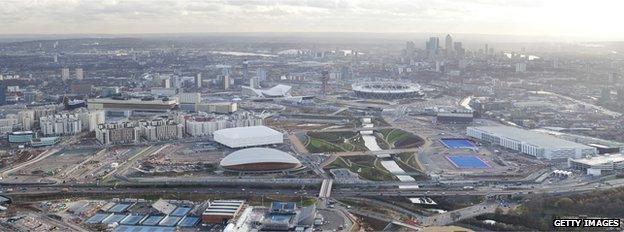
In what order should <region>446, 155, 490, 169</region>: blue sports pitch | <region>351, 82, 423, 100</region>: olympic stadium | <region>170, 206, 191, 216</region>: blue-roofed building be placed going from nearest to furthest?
<region>170, 206, 191, 216</region>: blue-roofed building
<region>446, 155, 490, 169</region>: blue sports pitch
<region>351, 82, 423, 100</region>: olympic stadium

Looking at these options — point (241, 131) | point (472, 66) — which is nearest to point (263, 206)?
point (241, 131)

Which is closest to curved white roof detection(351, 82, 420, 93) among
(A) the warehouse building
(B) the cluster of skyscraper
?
(A) the warehouse building

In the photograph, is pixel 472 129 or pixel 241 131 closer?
pixel 241 131

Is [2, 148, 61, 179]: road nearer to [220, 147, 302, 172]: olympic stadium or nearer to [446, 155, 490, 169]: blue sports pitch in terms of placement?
[220, 147, 302, 172]: olympic stadium

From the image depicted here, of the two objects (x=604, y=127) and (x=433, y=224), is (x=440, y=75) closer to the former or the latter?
(x=604, y=127)

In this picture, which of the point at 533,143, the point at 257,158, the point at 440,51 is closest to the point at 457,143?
the point at 533,143

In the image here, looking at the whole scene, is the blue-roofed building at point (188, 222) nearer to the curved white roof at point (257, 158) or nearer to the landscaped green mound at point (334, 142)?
the curved white roof at point (257, 158)

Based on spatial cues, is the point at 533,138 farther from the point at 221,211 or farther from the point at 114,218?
the point at 114,218
